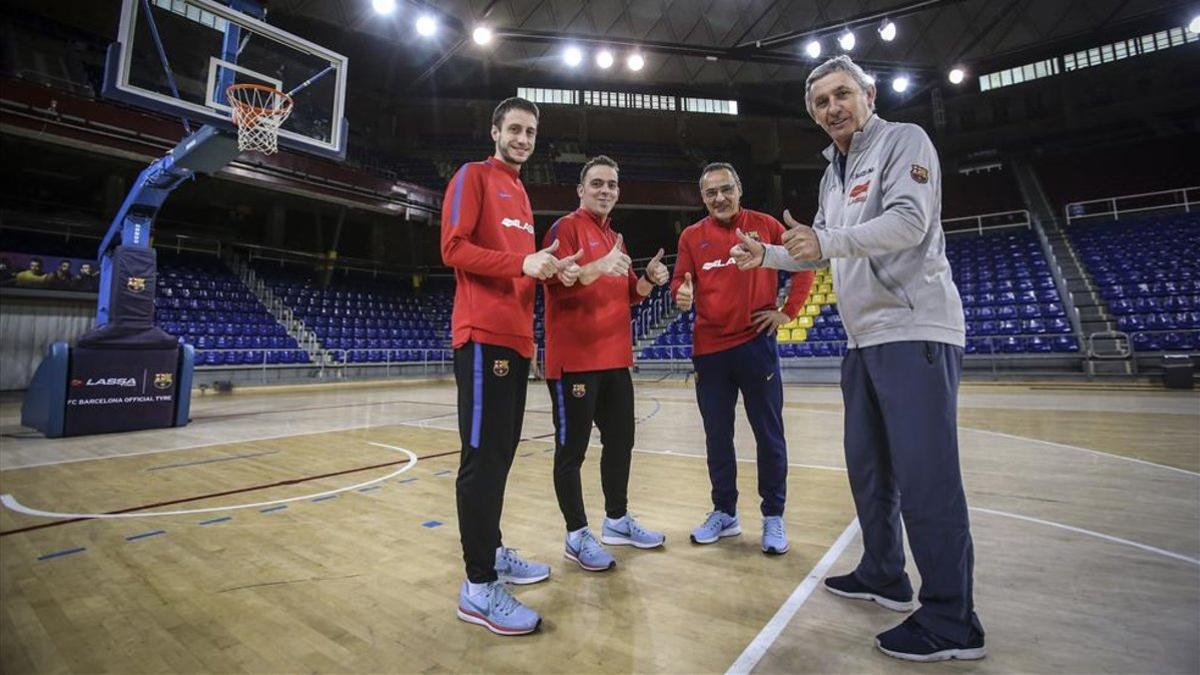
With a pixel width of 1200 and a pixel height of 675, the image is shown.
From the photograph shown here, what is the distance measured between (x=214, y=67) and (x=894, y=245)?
24.6 feet

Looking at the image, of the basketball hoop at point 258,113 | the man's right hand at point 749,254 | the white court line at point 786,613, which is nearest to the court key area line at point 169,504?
the white court line at point 786,613

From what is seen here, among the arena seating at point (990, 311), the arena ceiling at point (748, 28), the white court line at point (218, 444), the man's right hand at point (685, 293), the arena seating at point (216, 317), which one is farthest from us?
the arena ceiling at point (748, 28)

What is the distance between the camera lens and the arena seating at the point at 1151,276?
380 inches

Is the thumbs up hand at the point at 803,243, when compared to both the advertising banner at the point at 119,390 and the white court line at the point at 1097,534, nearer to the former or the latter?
the white court line at the point at 1097,534

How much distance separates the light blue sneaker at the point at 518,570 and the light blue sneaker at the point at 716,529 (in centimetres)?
73

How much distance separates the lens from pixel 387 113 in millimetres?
20172

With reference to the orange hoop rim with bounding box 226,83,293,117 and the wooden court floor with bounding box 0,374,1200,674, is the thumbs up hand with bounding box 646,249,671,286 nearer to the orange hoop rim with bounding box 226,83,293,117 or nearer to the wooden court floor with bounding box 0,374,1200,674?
the wooden court floor with bounding box 0,374,1200,674

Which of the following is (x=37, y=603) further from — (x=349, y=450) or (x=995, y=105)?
(x=995, y=105)

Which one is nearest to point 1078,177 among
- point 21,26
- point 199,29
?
point 199,29

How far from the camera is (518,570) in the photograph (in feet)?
6.33

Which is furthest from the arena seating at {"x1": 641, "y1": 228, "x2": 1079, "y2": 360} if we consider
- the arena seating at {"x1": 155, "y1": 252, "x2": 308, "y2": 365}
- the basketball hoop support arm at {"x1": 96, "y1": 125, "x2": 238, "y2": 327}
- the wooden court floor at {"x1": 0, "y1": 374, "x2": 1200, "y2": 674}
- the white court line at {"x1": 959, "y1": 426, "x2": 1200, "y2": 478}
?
the arena seating at {"x1": 155, "y1": 252, "x2": 308, "y2": 365}

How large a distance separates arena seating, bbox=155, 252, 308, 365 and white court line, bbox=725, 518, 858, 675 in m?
14.1

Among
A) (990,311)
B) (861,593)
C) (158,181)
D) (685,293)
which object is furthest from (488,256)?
(990,311)

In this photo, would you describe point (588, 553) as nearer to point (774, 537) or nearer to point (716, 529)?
point (716, 529)
